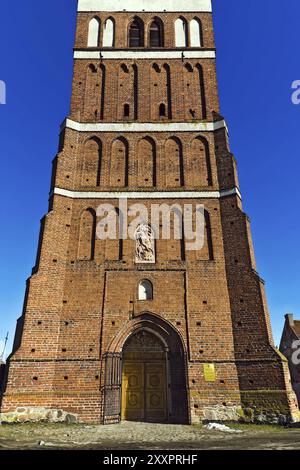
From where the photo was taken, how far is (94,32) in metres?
17.6

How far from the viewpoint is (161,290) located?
1193cm

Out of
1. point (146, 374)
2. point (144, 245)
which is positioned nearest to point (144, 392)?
point (146, 374)

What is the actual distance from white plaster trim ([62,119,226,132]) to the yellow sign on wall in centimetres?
950

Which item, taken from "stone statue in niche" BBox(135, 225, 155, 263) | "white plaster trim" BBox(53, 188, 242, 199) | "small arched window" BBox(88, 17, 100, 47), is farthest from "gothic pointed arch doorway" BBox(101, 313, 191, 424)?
"small arched window" BBox(88, 17, 100, 47)

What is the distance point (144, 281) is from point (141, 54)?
11.4 metres

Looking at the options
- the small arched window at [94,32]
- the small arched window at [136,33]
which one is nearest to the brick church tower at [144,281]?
the small arched window at [94,32]

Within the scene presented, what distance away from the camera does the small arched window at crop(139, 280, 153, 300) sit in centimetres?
1186

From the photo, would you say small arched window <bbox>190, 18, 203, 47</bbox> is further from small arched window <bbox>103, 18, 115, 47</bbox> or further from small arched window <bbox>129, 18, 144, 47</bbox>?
small arched window <bbox>103, 18, 115, 47</bbox>

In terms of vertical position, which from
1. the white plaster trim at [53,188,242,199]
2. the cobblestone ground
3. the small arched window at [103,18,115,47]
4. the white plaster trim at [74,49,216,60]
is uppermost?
the small arched window at [103,18,115,47]

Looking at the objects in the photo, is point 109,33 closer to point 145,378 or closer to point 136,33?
point 136,33

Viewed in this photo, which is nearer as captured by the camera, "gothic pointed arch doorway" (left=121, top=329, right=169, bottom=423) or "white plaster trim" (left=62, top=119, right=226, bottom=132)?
"gothic pointed arch doorway" (left=121, top=329, right=169, bottom=423)

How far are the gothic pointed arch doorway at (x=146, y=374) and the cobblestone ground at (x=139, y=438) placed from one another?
2.88 ft

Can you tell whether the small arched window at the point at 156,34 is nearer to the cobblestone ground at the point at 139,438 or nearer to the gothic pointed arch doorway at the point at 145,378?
the gothic pointed arch doorway at the point at 145,378

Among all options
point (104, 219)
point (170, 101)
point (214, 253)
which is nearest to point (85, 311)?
point (104, 219)
